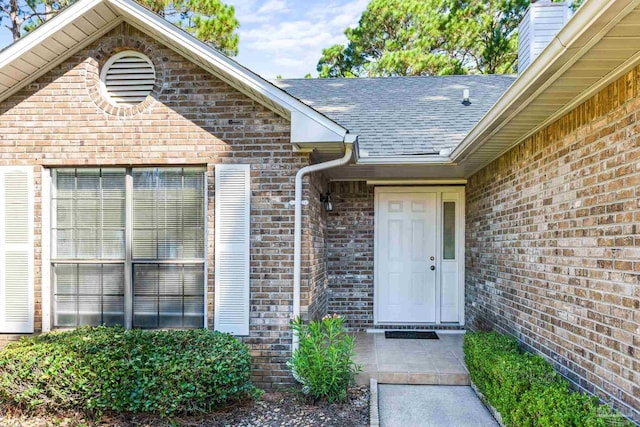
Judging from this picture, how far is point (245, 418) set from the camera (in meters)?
3.94

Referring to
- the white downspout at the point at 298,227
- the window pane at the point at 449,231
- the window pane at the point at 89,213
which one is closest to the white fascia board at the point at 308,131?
the white downspout at the point at 298,227

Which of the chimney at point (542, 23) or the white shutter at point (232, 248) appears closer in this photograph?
the white shutter at point (232, 248)

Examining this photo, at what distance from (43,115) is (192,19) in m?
10.8

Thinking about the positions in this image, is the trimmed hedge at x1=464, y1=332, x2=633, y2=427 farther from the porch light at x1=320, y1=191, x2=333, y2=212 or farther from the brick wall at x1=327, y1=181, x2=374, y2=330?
the porch light at x1=320, y1=191, x2=333, y2=212

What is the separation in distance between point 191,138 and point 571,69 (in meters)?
3.64

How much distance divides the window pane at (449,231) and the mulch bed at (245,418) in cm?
343

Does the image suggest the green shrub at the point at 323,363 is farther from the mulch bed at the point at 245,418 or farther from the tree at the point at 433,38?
the tree at the point at 433,38

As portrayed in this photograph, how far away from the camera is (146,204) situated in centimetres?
484

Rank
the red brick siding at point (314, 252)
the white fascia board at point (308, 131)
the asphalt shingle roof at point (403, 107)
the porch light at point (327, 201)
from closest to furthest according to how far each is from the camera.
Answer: the white fascia board at point (308, 131) < the red brick siding at point (314, 252) < the asphalt shingle roof at point (403, 107) < the porch light at point (327, 201)

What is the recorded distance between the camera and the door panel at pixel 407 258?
693cm

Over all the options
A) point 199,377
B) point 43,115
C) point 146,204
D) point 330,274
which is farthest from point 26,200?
point 330,274

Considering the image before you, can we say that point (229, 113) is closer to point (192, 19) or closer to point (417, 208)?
point (417, 208)

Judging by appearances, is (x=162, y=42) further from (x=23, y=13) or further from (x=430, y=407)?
(x=23, y=13)

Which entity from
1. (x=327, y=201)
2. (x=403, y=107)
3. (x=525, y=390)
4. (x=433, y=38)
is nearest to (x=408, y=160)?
(x=327, y=201)
